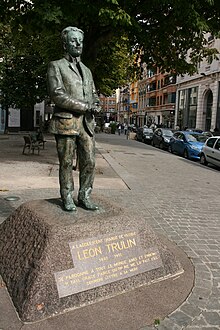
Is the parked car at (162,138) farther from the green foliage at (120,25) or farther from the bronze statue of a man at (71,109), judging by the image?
the bronze statue of a man at (71,109)

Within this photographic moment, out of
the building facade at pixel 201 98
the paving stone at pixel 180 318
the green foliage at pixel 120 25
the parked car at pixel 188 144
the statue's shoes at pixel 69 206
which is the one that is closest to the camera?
the paving stone at pixel 180 318

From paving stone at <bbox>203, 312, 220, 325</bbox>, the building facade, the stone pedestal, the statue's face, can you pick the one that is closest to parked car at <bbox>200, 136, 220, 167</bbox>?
the stone pedestal

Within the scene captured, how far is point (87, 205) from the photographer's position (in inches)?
159

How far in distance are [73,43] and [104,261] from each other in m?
2.39

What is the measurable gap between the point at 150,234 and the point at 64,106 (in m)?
1.78

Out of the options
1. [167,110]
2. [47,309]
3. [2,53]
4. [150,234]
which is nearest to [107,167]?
[150,234]

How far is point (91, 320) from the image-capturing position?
117 inches

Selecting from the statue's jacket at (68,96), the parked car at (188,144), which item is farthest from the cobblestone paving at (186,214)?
the parked car at (188,144)

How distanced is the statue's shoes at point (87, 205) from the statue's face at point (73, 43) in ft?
5.65

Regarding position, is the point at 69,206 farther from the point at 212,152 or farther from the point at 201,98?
the point at 201,98

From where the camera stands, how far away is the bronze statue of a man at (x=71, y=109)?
3.68 metres

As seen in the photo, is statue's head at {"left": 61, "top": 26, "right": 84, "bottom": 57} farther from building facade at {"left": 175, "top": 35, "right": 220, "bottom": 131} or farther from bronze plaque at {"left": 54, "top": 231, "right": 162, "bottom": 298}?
building facade at {"left": 175, "top": 35, "right": 220, "bottom": 131}

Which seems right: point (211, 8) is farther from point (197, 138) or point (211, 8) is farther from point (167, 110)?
point (167, 110)

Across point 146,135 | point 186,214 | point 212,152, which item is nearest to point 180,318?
point 186,214
